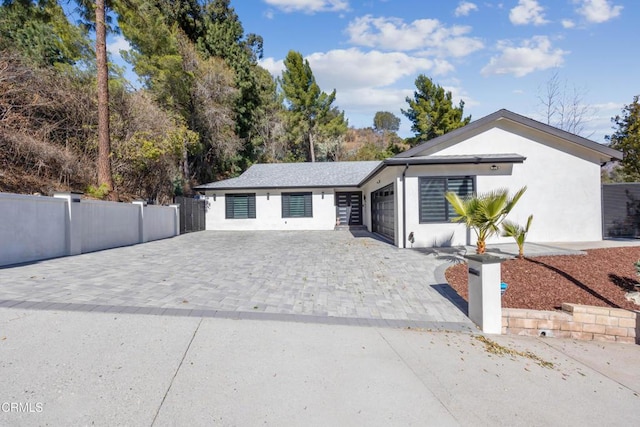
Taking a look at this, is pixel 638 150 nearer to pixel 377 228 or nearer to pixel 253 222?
pixel 377 228

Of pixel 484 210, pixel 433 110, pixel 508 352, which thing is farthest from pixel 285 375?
pixel 433 110

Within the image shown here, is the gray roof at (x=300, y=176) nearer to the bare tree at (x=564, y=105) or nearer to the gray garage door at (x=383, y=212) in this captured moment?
the gray garage door at (x=383, y=212)

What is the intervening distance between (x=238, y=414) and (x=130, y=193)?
50.9ft

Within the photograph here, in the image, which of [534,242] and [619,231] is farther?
[619,231]

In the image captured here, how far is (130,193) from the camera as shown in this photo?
14.8 m

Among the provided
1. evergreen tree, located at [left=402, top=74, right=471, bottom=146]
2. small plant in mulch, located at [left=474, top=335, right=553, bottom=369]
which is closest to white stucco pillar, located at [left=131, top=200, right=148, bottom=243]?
small plant in mulch, located at [left=474, top=335, right=553, bottom=369]

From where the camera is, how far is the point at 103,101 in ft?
38.2

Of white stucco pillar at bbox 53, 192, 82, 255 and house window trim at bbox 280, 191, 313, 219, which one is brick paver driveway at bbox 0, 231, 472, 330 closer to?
white stucco pillar at bbox 53, 192, 82, 255

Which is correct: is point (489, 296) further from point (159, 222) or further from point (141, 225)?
point (159, 222)

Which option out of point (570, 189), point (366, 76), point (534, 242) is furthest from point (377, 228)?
point (366, 76)

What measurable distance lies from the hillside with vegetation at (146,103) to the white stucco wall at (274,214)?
2.67m

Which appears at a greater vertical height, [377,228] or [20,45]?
[20,45]

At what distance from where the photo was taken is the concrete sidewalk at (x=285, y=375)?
2281 millimetres

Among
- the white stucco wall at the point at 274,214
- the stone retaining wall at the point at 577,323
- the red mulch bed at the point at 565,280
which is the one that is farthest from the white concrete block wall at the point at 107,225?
the stone retaining wall at the point at 577,323
